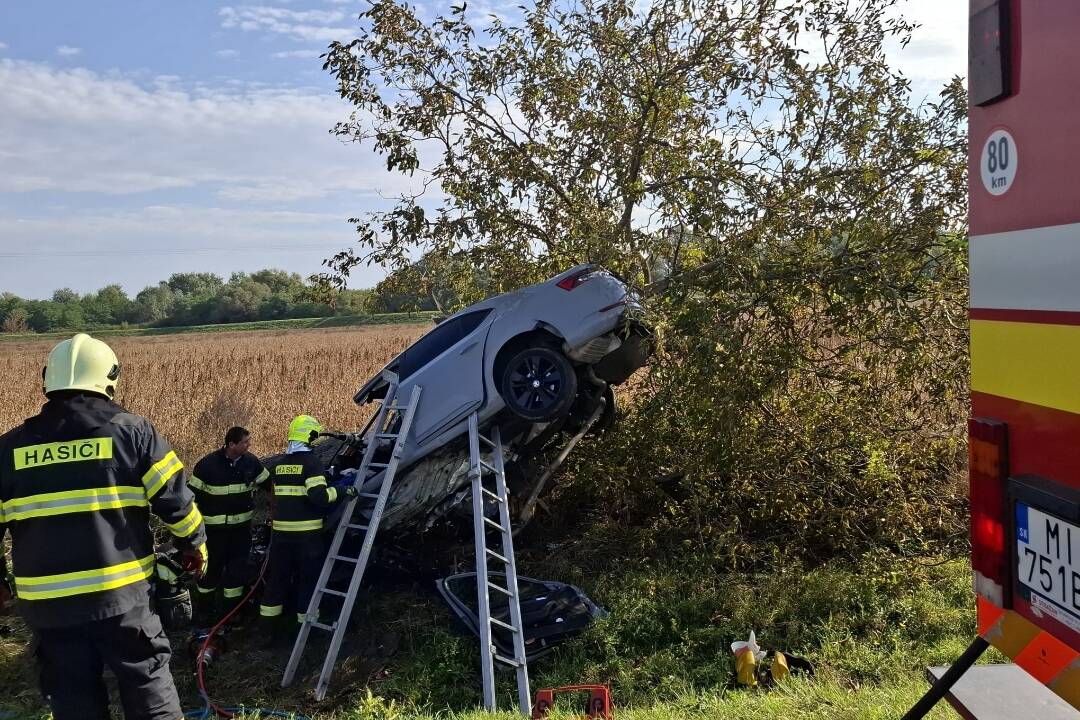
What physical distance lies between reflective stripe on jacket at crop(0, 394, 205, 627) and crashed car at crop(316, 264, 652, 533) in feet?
10.4

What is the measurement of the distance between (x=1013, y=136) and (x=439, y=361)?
489 cm

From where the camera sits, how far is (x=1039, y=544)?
7.03 feet

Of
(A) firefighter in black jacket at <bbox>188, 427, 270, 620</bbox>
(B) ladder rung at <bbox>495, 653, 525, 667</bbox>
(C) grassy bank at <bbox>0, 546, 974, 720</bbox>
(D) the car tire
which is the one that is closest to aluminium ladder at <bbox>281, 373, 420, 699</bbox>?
(C) grassy bank at <bbox>0, 546, 974, 720</bbox>

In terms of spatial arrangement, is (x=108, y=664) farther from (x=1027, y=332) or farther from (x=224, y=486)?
(x=1027, y=332)

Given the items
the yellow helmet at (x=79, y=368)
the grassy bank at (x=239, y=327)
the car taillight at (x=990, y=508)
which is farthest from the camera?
the grassy bank at (x=239, y=327)

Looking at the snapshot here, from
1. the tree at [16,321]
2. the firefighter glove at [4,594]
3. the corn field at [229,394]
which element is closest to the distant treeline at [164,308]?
the tree at [16,321]

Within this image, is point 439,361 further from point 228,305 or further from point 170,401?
point 228,305

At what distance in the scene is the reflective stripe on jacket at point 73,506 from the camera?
10.5 ft

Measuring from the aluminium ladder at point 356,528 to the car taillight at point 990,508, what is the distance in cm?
431

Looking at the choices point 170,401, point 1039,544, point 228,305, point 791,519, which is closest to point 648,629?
point 791,519

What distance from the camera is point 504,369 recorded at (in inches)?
249

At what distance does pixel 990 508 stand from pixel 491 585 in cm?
394

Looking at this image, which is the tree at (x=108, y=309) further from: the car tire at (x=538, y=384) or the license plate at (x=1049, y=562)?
the license plate at (x=1049, y=562)

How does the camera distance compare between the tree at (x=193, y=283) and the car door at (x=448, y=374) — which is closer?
the car door at (x=448, y=374)
